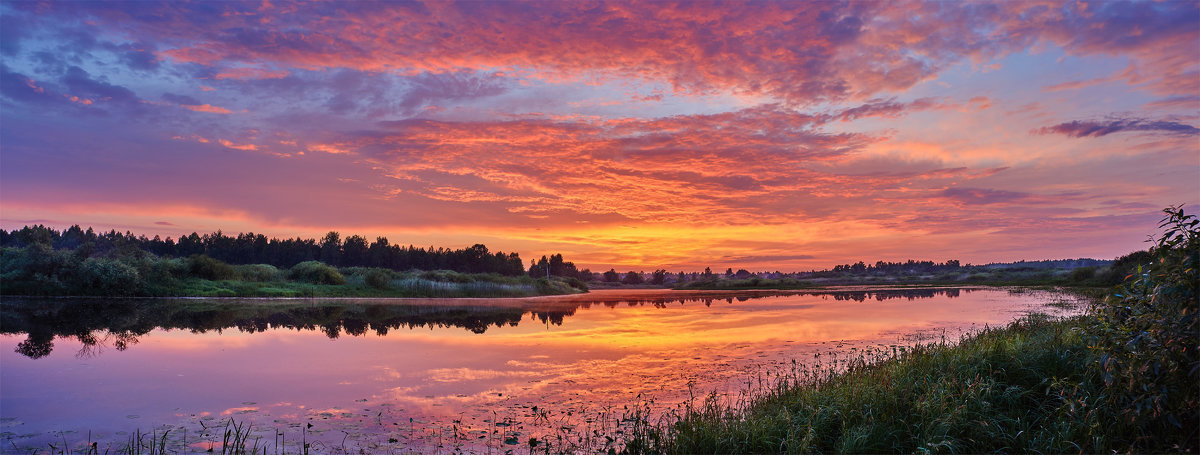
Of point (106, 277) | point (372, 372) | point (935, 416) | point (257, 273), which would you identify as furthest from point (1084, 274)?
point (106, 277)

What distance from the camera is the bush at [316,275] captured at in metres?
52.6

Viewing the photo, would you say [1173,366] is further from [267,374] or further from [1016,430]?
[267,374]

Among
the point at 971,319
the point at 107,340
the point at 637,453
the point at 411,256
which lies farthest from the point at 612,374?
the point at 411,256

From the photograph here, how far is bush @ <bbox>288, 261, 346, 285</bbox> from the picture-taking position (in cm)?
5259

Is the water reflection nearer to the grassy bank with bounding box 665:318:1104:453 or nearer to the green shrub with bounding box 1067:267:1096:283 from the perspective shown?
the grassy bank with bounding box 665:318:1104:453

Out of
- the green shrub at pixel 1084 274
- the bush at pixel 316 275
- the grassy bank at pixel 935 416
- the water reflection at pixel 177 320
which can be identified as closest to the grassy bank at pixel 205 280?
the bush at pixel 316 275

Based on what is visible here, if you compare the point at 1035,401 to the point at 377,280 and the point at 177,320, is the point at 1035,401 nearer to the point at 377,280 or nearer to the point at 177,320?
the point at 177,320

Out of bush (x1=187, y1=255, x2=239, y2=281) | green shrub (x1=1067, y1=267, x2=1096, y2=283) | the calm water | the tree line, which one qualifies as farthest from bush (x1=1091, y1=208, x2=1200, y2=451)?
the tree line

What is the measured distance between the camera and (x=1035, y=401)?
321 inches

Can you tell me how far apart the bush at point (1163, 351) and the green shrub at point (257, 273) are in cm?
5748

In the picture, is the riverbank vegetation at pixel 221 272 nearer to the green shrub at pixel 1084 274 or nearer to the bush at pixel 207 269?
the bush at pixel 207 269

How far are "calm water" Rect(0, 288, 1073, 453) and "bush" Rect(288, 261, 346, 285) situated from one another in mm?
24672

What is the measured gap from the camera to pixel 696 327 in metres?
25.8

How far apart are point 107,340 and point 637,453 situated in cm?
2071
